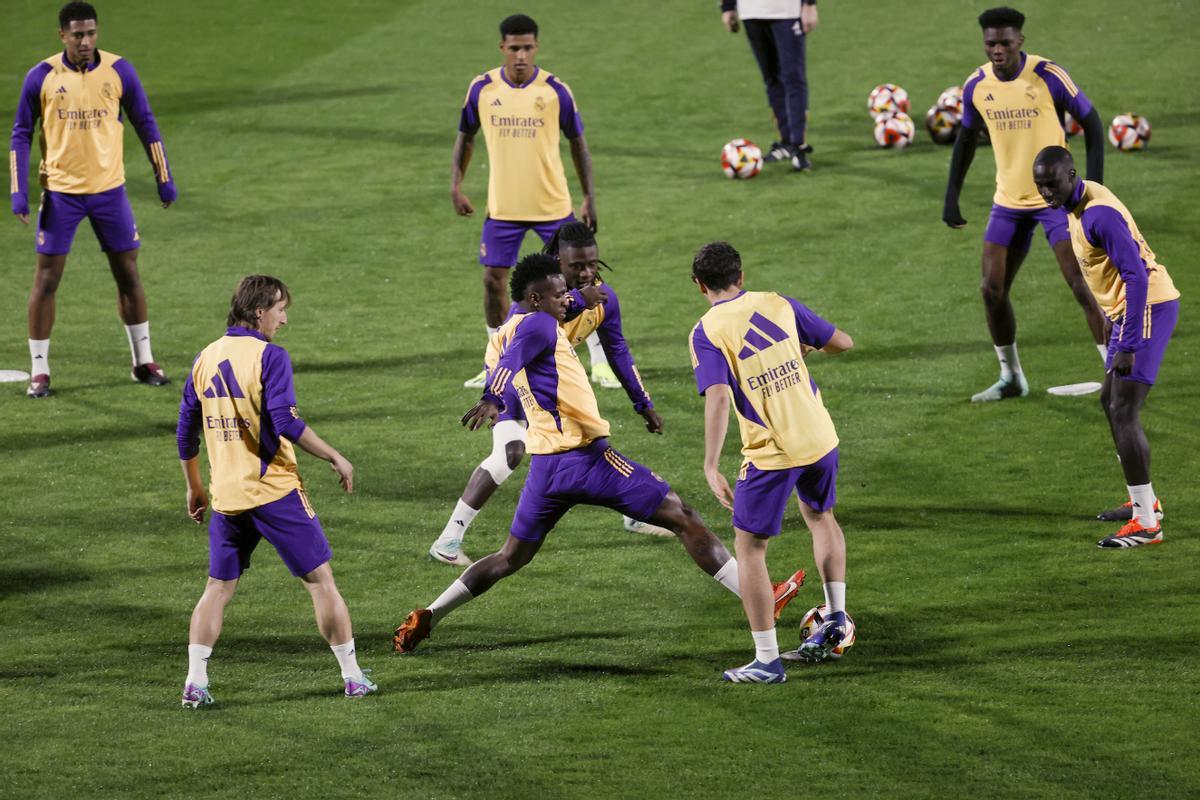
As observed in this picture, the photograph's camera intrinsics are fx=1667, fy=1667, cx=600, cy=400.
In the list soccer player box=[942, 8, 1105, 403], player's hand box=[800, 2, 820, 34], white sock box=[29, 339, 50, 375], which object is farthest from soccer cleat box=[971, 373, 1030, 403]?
white sock box=[29, 339, 50, 375]

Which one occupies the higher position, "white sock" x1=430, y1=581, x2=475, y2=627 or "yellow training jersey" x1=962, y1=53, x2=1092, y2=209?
"yellow training jersey" x1=962, y1=53, x2=1092, y2=209

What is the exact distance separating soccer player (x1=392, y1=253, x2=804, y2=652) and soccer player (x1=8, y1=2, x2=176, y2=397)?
5.29 meters

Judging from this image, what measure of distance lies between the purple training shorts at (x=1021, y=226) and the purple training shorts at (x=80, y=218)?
6.03 metres

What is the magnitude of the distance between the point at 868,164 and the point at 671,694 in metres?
11.4

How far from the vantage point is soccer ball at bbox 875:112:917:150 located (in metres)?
17.9

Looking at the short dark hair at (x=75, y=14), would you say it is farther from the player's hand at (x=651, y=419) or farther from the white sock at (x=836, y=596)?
the white sock at (x=836, y=596)

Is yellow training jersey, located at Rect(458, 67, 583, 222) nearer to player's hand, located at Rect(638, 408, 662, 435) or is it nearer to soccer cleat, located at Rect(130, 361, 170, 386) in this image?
soccer cleat, located at Rect(130, 361, 170, 386)

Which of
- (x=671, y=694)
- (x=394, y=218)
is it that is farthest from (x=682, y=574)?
(x=394, y=218)

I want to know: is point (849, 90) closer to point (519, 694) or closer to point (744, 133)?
point (744, 133)

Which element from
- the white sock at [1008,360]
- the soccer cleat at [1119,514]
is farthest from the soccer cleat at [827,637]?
the white sock at [1008,360]

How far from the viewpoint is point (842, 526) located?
9297 mm

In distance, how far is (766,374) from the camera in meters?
7.16

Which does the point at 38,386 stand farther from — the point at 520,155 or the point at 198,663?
the point at 198,663

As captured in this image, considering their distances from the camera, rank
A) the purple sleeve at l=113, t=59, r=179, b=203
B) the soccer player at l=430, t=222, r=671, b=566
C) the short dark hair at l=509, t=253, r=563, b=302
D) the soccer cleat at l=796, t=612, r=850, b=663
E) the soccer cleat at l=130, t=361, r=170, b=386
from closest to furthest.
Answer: the soccer cleat at l=796, t=612, r=850, b=663 → the short dark hair at l=509, t=253, r=563, b=302 → the soccer player at l=430, t=222, r=671, b=566 → the purple sleeve at l=113, t=59, r=179, b=203 → the soccer cleat at l=130, t=361, r=170, b=386
